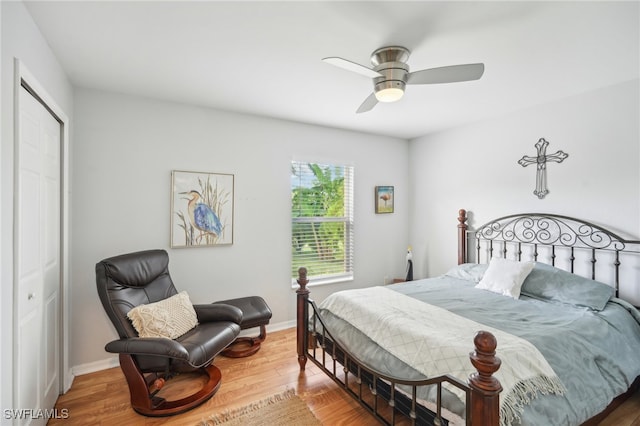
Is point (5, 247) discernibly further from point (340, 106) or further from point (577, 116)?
point (577, 116)

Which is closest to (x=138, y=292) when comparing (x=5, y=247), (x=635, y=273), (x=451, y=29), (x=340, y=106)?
(x=5, y=247)

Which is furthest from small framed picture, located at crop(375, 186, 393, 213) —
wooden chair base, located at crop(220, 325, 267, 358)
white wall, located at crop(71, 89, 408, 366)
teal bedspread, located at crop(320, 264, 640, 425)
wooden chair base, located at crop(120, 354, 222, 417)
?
wooden chair base, located at crop(120, 354, 222, 417)

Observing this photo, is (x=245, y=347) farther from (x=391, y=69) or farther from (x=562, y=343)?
(x=391, y=69)

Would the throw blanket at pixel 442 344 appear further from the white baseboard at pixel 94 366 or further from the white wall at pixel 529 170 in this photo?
the white baseboard at pixel 94 366

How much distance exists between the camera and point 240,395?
232 centimetres

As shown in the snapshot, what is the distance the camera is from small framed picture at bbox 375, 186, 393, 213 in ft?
14.2

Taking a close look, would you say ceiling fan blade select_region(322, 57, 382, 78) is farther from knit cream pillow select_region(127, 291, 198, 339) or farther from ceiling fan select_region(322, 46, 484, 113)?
knit cream pillow select_region(127, 291, 198, 339)

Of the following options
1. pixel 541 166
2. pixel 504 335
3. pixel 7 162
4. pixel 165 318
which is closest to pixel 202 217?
pixel 165 318

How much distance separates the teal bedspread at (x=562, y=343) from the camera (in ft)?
5.09

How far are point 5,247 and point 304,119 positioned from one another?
112 inches

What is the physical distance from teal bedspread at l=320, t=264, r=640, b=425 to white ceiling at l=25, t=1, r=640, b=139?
A: 189 cm

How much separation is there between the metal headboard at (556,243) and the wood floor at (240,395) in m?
1.06

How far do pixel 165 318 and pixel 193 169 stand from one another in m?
1.53

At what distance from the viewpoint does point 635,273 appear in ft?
8.23
